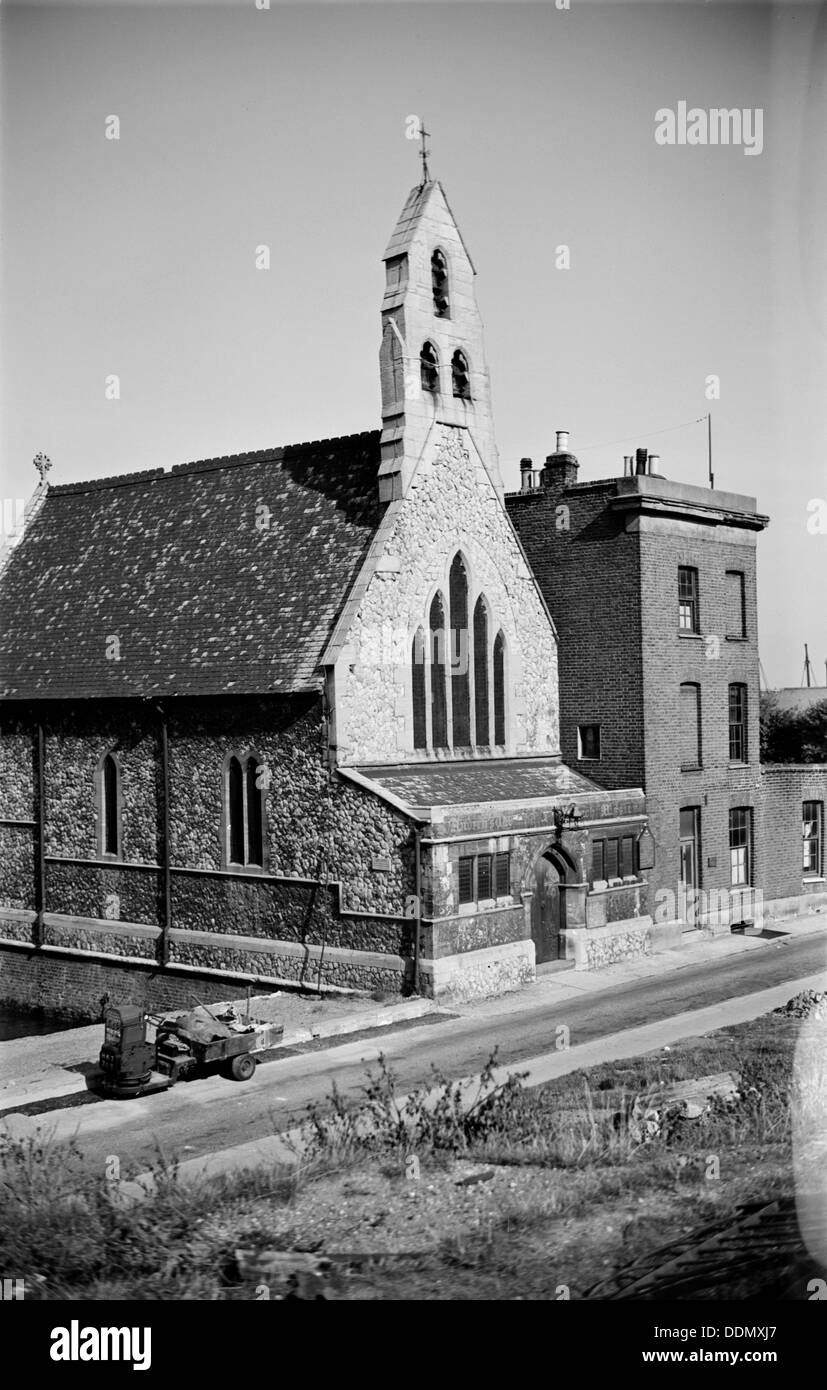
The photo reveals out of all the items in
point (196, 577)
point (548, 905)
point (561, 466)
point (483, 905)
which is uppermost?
point (561, 466)

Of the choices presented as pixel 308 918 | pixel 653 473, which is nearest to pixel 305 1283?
pixel 308 918

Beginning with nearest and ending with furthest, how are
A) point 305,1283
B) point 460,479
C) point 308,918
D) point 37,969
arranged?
point 305,1283 → point 308,918 → point 460,479 → point 37,969

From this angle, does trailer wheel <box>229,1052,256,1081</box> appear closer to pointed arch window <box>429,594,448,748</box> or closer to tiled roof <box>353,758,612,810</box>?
tiled roof <box>353,758,612,810</box>

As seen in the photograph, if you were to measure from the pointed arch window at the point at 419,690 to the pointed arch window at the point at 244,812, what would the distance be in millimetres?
3464

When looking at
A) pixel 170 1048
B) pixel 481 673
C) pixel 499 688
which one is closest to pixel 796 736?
pixel 499 688

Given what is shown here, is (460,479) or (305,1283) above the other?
(460,479)

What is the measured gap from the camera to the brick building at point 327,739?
25.7 meters

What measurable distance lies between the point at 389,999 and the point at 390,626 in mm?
7563

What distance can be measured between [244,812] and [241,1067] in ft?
28.8

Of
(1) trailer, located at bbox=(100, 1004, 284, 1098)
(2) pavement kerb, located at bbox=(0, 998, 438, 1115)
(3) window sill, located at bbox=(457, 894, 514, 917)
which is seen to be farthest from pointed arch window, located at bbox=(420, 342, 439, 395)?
(1) trailer, located at bbox=(100, 1004, 284, 1098)

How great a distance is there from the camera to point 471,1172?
1389cm

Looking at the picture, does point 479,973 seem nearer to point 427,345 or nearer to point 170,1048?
point 170,1048

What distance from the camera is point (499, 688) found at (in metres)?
30.4
